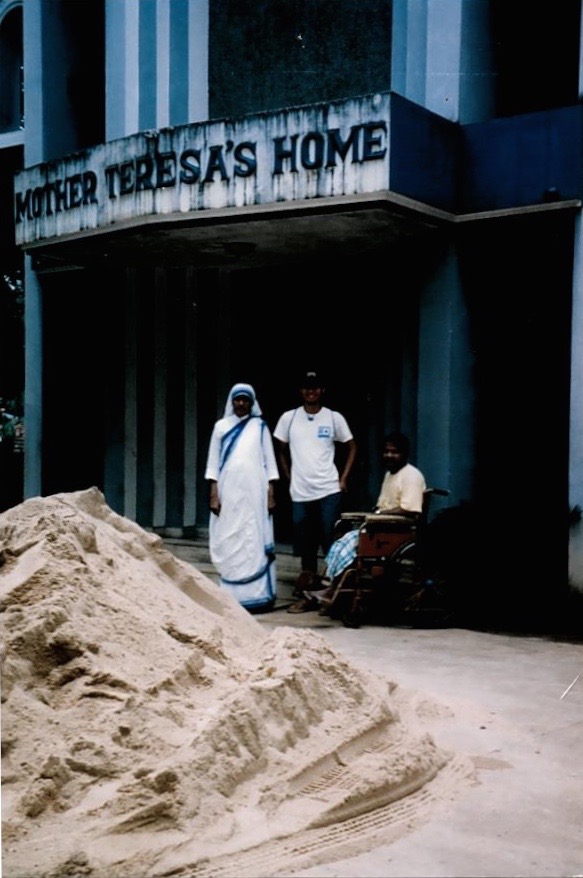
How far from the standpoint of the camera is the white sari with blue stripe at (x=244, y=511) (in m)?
8.22

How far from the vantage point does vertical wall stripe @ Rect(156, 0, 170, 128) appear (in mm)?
10500

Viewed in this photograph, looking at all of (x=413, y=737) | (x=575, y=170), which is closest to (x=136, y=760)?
(x=413, y=737)

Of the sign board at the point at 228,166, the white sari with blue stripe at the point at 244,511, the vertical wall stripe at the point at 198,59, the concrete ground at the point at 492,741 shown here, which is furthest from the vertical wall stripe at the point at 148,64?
the concrete ground at the point at 492,741

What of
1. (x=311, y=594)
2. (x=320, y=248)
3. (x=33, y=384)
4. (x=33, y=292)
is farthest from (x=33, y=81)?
(x=311, y=594)

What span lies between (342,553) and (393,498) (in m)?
0.58

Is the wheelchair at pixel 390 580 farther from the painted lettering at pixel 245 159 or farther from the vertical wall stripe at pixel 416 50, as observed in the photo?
the vertical wall stripe at pixel 416 50

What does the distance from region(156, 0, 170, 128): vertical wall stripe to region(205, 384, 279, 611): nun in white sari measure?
12.3 ft

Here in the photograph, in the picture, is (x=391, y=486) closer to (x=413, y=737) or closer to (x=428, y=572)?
(x=428, y=572)

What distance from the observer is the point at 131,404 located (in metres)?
11.3

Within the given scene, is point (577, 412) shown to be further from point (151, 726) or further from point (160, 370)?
point (151, 726)

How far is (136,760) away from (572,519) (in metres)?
4.98

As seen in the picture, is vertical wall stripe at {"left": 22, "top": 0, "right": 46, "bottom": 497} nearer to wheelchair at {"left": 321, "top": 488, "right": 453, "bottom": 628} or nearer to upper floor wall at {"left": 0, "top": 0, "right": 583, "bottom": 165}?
upper floor wall at {"left": 0, "top": 0, "right": 583, "bottom": 165}

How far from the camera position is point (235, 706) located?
3.75 meters

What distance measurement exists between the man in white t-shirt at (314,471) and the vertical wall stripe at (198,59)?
137 inches
